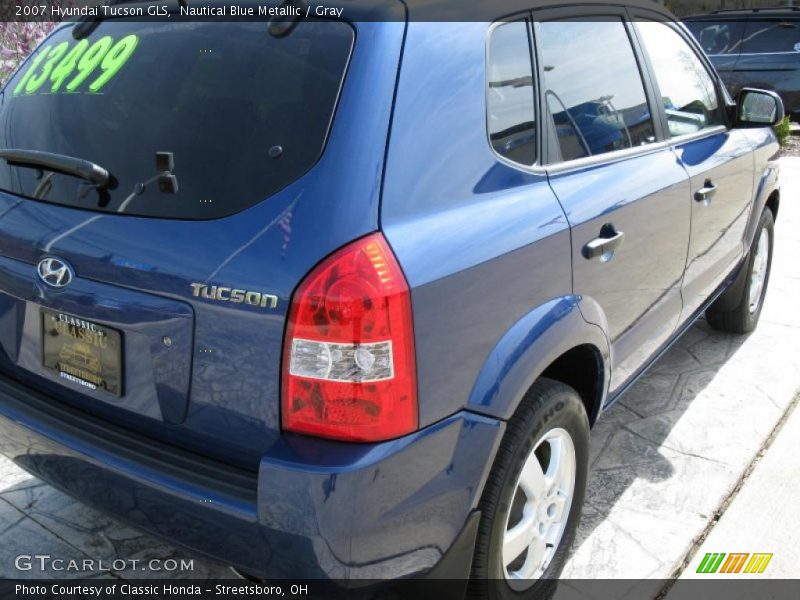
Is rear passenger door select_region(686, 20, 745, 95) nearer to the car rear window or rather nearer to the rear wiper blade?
the car rear window

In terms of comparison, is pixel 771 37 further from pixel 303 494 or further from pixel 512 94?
pixel 303 494

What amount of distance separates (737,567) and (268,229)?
6.65 feet

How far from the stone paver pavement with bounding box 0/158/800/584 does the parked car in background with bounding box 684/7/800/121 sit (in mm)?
6989

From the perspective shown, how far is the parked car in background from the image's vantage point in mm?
10352

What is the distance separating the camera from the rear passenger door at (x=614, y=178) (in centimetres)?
234

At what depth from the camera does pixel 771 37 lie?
10.5 m

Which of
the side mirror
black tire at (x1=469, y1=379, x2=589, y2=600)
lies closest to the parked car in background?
the side mirror

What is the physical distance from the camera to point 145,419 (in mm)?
1932

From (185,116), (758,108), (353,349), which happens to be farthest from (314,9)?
(758,108)

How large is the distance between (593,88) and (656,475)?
1.57m

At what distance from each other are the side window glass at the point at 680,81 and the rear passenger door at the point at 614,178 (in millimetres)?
223

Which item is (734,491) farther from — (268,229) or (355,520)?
(268,229)

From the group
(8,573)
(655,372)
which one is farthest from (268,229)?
(655,372)

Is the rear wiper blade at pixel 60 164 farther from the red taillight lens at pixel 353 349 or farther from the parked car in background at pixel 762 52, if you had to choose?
the parked car in background at pixel 762 52
